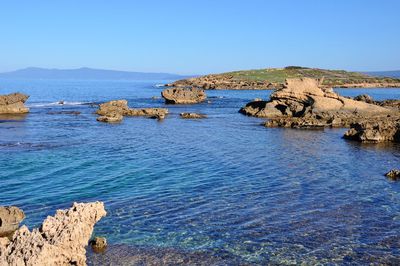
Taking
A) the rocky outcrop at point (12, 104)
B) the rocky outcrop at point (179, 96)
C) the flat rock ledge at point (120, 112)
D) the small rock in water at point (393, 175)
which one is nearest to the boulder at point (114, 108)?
the flat rock ledge at point (120, 112)

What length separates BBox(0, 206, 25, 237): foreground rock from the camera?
787 inches

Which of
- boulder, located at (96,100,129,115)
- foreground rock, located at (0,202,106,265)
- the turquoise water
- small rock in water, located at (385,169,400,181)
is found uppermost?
foreground rock, located at (0,202,106,265)

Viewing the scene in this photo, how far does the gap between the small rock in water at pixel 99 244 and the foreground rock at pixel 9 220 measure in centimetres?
436

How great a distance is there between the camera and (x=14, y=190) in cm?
2634

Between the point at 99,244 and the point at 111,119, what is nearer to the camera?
the point at 99,244

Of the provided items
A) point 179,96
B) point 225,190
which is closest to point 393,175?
point 225,190

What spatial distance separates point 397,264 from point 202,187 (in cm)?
1281

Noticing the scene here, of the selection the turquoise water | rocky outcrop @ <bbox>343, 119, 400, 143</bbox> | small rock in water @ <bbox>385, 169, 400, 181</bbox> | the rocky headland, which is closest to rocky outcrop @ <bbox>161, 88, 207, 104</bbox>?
the rocky headland

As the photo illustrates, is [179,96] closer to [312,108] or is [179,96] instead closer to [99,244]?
[312,108]

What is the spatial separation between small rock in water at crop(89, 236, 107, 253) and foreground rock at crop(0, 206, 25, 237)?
14.3 feet

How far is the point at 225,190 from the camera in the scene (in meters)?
26.7

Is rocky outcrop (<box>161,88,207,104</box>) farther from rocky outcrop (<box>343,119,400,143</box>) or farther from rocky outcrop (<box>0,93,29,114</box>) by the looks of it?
rocky outcrop (<box>343,119,400,143</box>)

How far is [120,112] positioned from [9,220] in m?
56.0

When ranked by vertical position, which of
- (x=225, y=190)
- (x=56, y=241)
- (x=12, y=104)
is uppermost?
(x=56, y=241)
